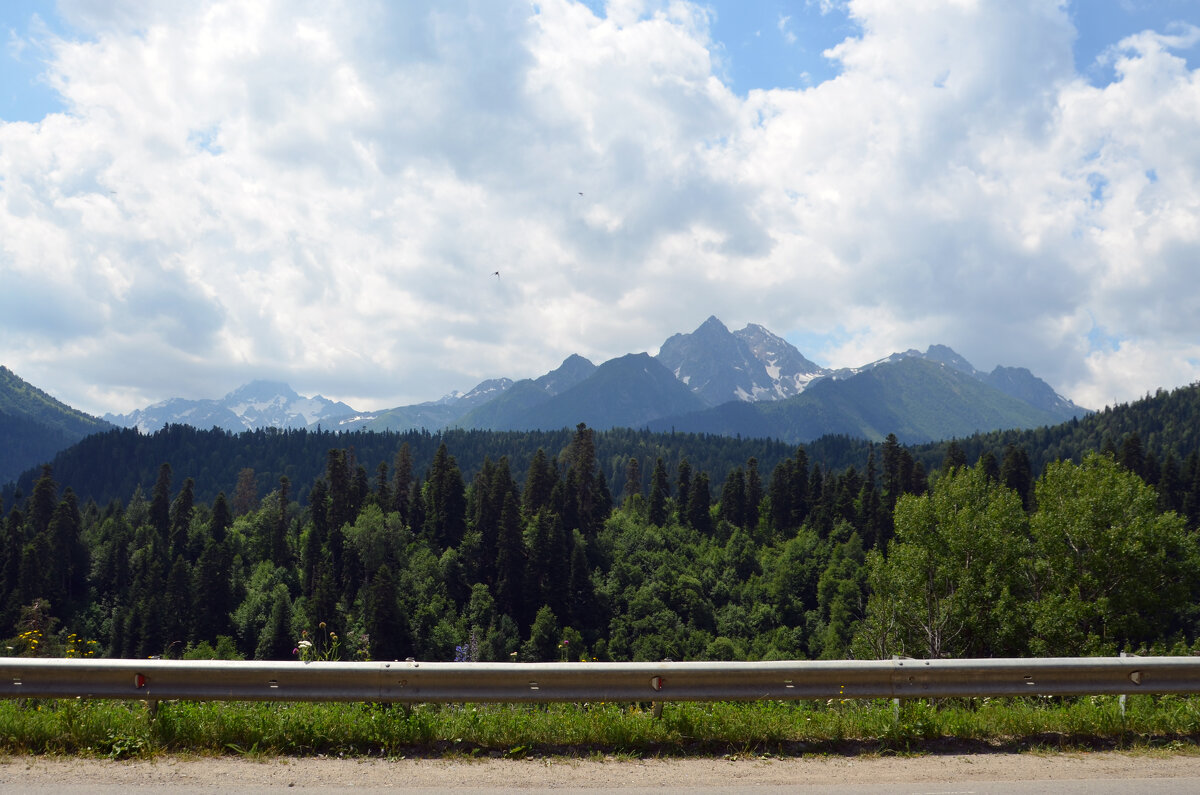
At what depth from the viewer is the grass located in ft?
28.4

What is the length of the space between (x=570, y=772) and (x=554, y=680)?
3.46 ft

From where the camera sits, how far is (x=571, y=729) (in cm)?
922

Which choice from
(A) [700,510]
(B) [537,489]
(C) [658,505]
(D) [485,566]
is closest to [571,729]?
(D) [485,566]

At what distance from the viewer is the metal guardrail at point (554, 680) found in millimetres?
8625

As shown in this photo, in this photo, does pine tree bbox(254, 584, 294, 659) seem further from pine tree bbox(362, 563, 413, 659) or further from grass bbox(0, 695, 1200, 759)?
grass bbox(0, 695, 1200, 759)

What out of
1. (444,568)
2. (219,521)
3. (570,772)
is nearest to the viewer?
(570,772)

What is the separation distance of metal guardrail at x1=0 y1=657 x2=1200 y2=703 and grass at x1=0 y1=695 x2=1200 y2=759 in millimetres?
455

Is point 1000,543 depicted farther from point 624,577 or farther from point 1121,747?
point 624,577

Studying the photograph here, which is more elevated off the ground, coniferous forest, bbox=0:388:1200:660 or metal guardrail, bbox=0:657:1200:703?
metal guardrail, bbox=0:657:1200:703

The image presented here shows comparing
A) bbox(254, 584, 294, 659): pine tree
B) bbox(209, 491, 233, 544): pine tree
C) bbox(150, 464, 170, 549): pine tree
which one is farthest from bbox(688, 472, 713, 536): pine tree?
bbox(150, 464, 170, 549): pine tree

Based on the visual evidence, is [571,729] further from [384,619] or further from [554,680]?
[384,619]

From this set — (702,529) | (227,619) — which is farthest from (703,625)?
(227,619)

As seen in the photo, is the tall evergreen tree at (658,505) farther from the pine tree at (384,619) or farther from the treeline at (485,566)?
the pine tree at (384,619)

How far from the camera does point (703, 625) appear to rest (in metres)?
103
